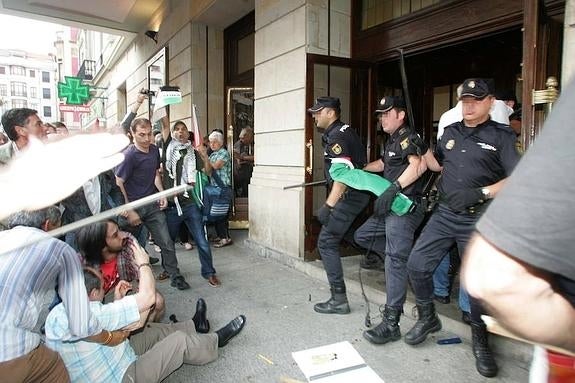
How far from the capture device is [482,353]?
2703 mm

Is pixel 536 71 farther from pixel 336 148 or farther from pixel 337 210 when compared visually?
pixel 337 210

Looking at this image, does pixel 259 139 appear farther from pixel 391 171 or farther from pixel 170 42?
pixel 170 42

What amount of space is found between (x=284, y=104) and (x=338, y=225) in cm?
235

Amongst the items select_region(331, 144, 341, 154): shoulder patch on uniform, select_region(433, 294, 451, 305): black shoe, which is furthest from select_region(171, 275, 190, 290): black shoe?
select_region(433, 294, 451, 305): black shoe

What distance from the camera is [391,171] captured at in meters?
3.38

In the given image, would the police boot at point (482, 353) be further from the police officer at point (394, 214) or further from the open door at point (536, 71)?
the open door at point (536, 71)

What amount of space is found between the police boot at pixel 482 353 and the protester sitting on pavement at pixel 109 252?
2250 mm

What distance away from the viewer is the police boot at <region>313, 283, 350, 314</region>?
12.1 feet

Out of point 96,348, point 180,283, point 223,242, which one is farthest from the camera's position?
point 223,242

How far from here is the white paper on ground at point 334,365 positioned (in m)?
2.53

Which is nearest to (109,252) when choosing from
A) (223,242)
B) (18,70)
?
(223,242)

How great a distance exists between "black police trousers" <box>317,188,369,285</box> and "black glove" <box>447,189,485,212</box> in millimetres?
1008

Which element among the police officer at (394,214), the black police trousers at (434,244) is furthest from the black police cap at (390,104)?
the black police trousers at (434,244)

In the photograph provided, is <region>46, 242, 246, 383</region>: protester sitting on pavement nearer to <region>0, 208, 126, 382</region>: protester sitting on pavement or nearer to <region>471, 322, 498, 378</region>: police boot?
<region>0, 208, 126, 382</region>: protester sitting on pavement
